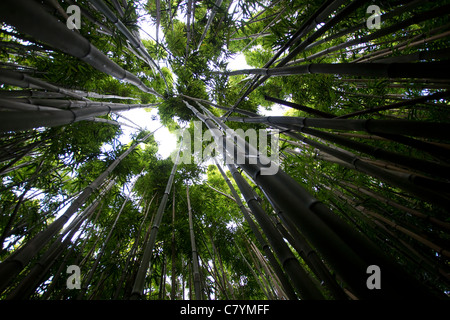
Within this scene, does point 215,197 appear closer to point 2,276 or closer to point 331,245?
point 2,276

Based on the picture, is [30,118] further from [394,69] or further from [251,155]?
[394,69]

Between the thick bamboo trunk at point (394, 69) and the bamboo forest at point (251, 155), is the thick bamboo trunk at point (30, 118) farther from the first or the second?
the thick bamboo trunk at point (394, 69)

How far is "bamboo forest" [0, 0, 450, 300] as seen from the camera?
2.74 ft

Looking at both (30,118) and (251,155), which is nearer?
(30,118)

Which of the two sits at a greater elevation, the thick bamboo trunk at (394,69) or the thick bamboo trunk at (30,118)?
the thick bamboo trunk at (394,69)

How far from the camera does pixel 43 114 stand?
3.12ft

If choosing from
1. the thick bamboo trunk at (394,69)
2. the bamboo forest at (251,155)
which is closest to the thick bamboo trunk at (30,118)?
the bamboo forest at (251,155)

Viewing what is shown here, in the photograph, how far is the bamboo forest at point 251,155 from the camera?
32.9 inches

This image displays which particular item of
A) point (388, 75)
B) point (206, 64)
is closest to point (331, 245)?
point (388, 75)

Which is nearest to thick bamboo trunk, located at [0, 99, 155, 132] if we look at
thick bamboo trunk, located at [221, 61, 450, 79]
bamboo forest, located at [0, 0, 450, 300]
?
bamboo forest, located at [0, 0, 450, 300]

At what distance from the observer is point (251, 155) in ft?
3.96

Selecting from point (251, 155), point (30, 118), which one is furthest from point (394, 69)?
point (30, 118)

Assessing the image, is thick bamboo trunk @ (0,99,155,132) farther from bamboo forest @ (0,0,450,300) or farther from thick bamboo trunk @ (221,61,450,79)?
thick bamboo trunk @ (221,61,450,79)
